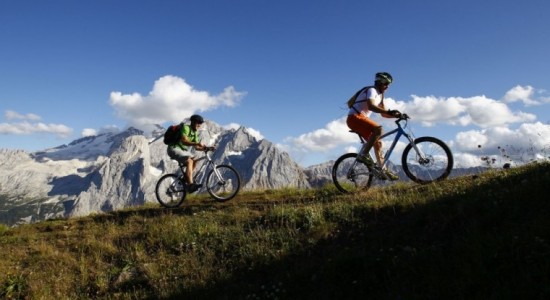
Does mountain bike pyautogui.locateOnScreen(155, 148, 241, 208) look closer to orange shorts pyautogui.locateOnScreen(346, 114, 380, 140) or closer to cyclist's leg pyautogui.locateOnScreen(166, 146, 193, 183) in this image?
cyclist's leg pyautogui.locateOnScreen(166, 146, 193, 183)

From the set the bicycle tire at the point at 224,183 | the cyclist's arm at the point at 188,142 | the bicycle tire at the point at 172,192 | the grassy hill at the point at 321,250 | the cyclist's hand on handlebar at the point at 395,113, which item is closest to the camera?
the grassy hill at the point at 321,250

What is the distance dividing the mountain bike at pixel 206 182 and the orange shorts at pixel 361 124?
483cm

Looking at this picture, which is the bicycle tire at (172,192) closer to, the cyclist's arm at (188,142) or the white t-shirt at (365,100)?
the cyclist's arm at (188,142)

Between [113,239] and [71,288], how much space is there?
231 centimetres

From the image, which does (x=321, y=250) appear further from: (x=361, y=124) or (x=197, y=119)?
(x=197, y=119)

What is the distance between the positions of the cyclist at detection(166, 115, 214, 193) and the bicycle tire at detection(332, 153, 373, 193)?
4.92 m

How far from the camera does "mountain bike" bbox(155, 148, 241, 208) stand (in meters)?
15.6

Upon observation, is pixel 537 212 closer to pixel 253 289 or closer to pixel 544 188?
→ pixel 544 188

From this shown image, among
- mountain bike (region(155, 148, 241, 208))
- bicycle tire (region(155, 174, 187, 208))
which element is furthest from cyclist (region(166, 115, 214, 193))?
bicycle tire (region(155, 174, 187, 208))

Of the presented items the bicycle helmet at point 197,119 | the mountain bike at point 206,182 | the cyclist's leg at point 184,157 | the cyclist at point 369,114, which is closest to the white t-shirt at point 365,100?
the cyclist at point 369,114

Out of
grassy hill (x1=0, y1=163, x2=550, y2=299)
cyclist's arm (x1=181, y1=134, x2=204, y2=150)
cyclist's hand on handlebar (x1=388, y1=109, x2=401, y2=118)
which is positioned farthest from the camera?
cyclist's arm (x1=181, y1=134, x2=204, y2=150)

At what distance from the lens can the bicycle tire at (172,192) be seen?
621 inches

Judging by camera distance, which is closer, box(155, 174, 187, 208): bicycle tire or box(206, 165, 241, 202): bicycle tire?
box(206, 165, 241, 202): bicycle tire

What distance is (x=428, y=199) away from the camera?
30.2ft
